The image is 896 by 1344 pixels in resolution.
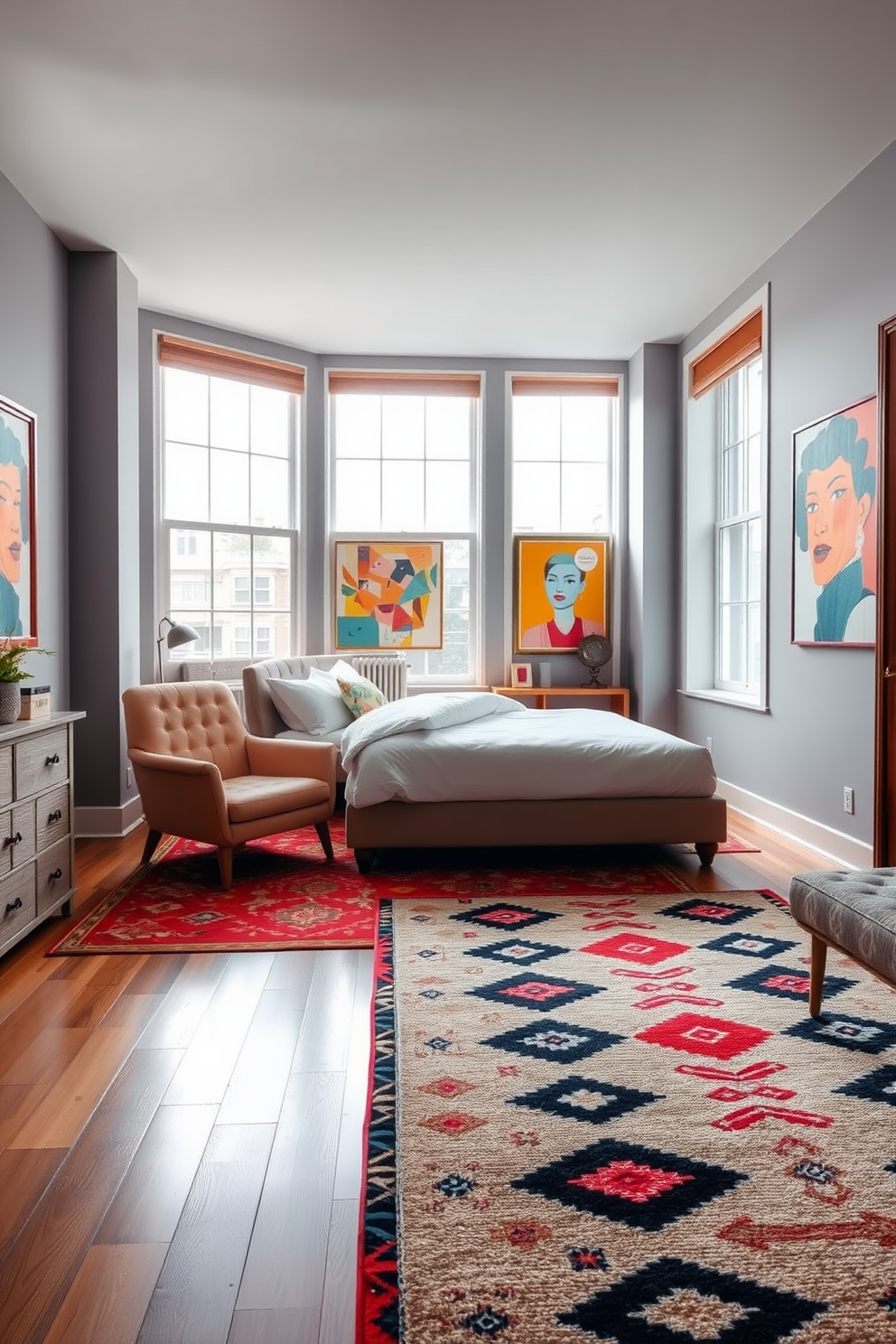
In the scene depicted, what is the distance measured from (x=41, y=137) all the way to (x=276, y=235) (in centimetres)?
120

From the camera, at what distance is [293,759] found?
14.9ft

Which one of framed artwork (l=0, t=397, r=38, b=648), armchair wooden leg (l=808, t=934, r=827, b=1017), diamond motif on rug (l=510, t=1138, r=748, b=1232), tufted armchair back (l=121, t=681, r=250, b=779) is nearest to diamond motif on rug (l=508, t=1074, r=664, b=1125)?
diamond motif on rug (l=510, t=1138, r=748, b=1232)

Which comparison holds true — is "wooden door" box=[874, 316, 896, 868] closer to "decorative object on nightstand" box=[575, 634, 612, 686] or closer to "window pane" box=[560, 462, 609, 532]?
"decorative object on nightstand" box=[575, 634, 612, 686]

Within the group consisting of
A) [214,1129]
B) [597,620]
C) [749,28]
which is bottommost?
[214,1129]

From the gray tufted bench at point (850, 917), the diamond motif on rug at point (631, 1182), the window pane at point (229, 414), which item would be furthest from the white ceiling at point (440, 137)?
the diamond motif on rug at point (631, 1182)

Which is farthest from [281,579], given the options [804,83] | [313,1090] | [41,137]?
[313,1090]

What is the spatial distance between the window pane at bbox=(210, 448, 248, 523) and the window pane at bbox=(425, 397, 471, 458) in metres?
1.36

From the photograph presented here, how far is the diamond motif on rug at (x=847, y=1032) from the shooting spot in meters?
2.36

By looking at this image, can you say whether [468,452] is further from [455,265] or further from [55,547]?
[55,547]

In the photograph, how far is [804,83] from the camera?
333 cm

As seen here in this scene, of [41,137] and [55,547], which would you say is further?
[55,547]

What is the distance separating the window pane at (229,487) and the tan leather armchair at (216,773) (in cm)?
194

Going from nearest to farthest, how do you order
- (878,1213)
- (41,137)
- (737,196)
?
1. (878,1213)
2. (41,137)
3. (737,196)

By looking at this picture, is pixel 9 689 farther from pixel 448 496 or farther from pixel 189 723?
pixel 448 496
